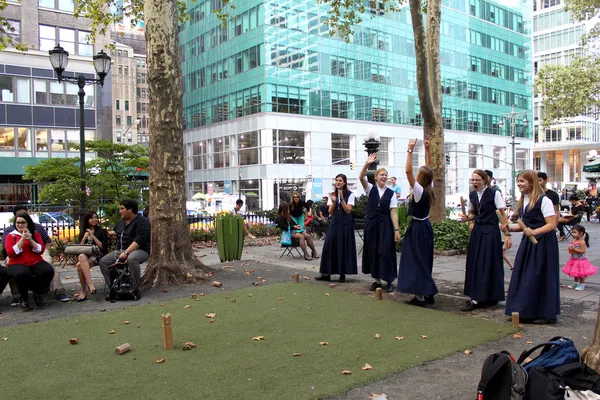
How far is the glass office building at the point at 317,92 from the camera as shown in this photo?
43.5 meters

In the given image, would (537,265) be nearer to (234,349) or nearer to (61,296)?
(234,349)

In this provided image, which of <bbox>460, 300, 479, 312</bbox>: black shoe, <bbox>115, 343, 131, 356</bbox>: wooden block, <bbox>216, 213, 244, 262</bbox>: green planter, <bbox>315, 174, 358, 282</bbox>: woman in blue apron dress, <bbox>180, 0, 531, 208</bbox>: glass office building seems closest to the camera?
<bbox>115, 343, 131, 356</bbox>: wooden block

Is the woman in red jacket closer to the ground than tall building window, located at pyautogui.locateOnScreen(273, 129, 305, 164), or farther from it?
closer to the ground

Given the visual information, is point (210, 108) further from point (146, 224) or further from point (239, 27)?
point (146, 224)

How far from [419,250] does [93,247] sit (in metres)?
5.21

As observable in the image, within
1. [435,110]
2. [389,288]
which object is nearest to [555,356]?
[389,288]

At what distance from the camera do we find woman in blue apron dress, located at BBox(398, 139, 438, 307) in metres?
7.09

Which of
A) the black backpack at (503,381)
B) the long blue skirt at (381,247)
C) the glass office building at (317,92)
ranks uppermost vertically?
the glass office building at (317,92)

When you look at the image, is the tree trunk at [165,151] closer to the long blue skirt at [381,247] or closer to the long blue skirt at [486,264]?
the long blue skirt at [381,247]

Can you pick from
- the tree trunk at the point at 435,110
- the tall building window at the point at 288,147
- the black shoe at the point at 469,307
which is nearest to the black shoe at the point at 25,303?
the black shoe at the point at 469,307

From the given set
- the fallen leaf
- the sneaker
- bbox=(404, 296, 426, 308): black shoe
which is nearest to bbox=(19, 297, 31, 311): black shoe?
the sneaker

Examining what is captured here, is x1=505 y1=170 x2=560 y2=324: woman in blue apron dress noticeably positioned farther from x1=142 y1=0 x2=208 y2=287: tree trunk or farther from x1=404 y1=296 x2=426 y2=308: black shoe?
x1=142 y1=0 x2=208 y2=287: tree trunk

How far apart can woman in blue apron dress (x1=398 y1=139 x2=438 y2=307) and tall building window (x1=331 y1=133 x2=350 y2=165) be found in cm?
3935

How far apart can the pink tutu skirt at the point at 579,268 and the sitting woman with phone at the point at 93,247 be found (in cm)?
767
